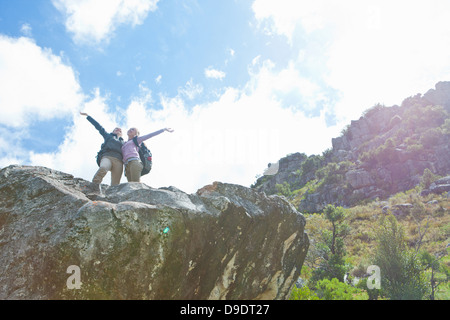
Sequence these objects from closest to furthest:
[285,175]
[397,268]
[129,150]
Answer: [129,150], [397,268], [285,175]

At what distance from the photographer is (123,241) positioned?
15.4 ft

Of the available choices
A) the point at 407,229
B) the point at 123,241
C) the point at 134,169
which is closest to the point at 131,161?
the point at 134,169

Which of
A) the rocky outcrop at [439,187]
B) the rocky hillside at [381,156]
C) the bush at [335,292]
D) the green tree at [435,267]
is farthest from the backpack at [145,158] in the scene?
the rocky hillside at [381,156]

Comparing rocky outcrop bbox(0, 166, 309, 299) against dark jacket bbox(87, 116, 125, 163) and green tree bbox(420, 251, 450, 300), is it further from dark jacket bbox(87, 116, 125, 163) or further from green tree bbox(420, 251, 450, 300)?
green tree bbox(420, 251, 450, 300)

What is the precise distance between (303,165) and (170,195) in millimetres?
88075

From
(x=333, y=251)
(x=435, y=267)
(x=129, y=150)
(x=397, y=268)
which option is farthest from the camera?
(x=333, y=251)

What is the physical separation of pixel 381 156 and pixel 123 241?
72.0 m

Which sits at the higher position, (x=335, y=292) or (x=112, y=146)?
(x=112, y=146)

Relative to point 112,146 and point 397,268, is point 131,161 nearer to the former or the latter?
point 112,146

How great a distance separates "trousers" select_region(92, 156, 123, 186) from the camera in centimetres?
704

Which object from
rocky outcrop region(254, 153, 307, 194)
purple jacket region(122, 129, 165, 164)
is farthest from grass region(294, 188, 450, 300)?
rocky outcrop region(254, 153, 307, 194)

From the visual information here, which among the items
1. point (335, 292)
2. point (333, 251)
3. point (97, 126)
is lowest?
point (335, 292)

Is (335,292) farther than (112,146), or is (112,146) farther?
(335,292)
